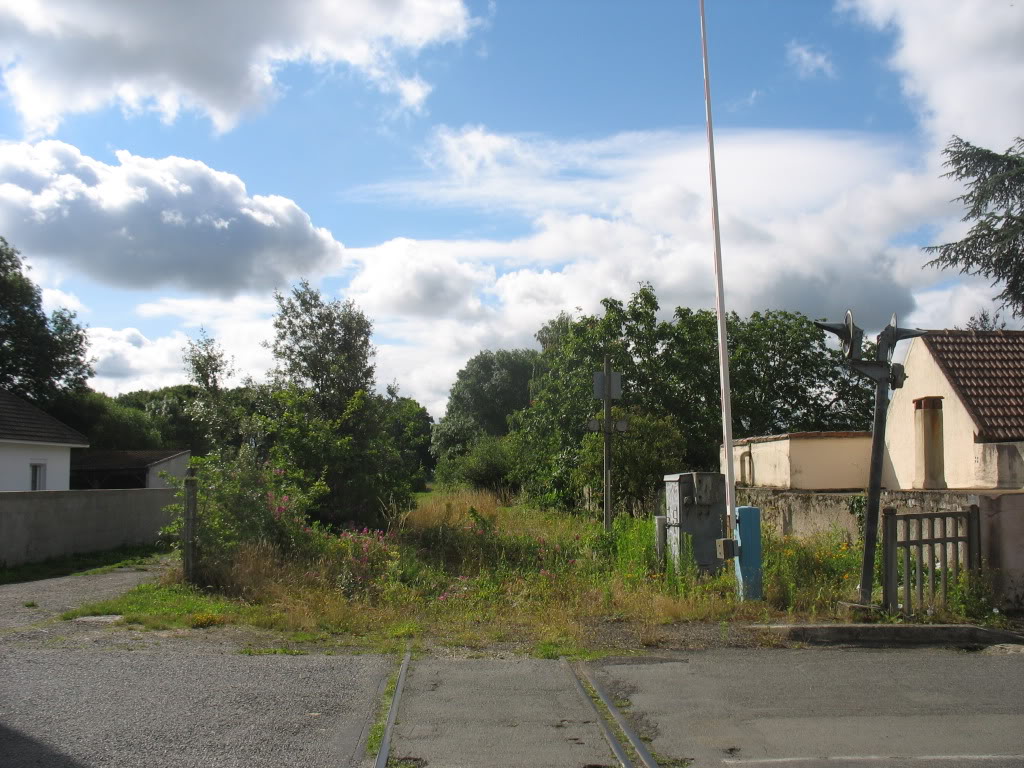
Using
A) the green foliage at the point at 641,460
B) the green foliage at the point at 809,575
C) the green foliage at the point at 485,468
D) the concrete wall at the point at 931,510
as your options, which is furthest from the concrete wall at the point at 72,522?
the green foliage at the point at 485,468

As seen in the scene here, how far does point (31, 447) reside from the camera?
2917 cm

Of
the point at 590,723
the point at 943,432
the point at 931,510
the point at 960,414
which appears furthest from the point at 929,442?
the point at 590,723

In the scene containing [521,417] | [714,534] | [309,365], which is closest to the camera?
[714,534]

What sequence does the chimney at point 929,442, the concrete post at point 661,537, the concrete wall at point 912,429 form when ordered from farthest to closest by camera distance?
1. the chimney at point 929,442
2. the concrete wall at point 912,429
3. the concrete post at point 661,537

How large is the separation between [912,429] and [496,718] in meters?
15.6

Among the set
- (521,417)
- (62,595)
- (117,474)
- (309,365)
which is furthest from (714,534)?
(117,474)

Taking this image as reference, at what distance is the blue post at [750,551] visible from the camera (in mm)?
10453

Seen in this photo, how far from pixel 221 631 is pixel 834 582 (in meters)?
7.13

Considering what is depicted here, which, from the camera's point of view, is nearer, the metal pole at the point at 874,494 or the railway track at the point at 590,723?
the railway track at the point at 590,723

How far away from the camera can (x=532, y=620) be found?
9.77 meters

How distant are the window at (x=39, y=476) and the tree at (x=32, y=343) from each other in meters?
9.87

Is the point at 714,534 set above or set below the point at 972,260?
below

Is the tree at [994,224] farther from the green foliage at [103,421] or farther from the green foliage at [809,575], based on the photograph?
the green foliage at [103,421]

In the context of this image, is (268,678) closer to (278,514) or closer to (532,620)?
(532,620)
